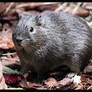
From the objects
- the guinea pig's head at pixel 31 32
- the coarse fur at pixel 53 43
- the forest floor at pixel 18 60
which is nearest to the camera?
the guinea pig's head at pixel 31 32

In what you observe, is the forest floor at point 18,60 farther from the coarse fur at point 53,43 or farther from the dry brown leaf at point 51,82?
the coarse fur at point 53,43

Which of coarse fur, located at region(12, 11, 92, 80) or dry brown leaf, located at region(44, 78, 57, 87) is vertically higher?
coarse fur, located at region(12, 11, 92, 80)

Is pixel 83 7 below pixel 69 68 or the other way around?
the other way around

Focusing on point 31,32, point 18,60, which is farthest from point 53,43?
point 18,60

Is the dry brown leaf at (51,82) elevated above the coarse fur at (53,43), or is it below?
below

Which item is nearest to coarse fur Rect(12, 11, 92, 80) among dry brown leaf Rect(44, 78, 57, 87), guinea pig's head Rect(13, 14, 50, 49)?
guinea pig's head Rect(13, 14, 50, 49)

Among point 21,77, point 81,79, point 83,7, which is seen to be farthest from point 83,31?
point 83,7

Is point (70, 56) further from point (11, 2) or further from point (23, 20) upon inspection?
point (11, 2)

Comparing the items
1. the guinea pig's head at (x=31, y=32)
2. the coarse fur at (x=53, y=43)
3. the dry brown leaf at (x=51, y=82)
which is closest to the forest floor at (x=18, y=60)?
the dry brown leaf at (x=51, y=82)

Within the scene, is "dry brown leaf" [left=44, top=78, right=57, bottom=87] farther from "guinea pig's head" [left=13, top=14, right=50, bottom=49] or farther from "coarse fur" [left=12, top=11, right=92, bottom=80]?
"guinea pig's head" [left=13, top=14, right=50, bottom=49]
